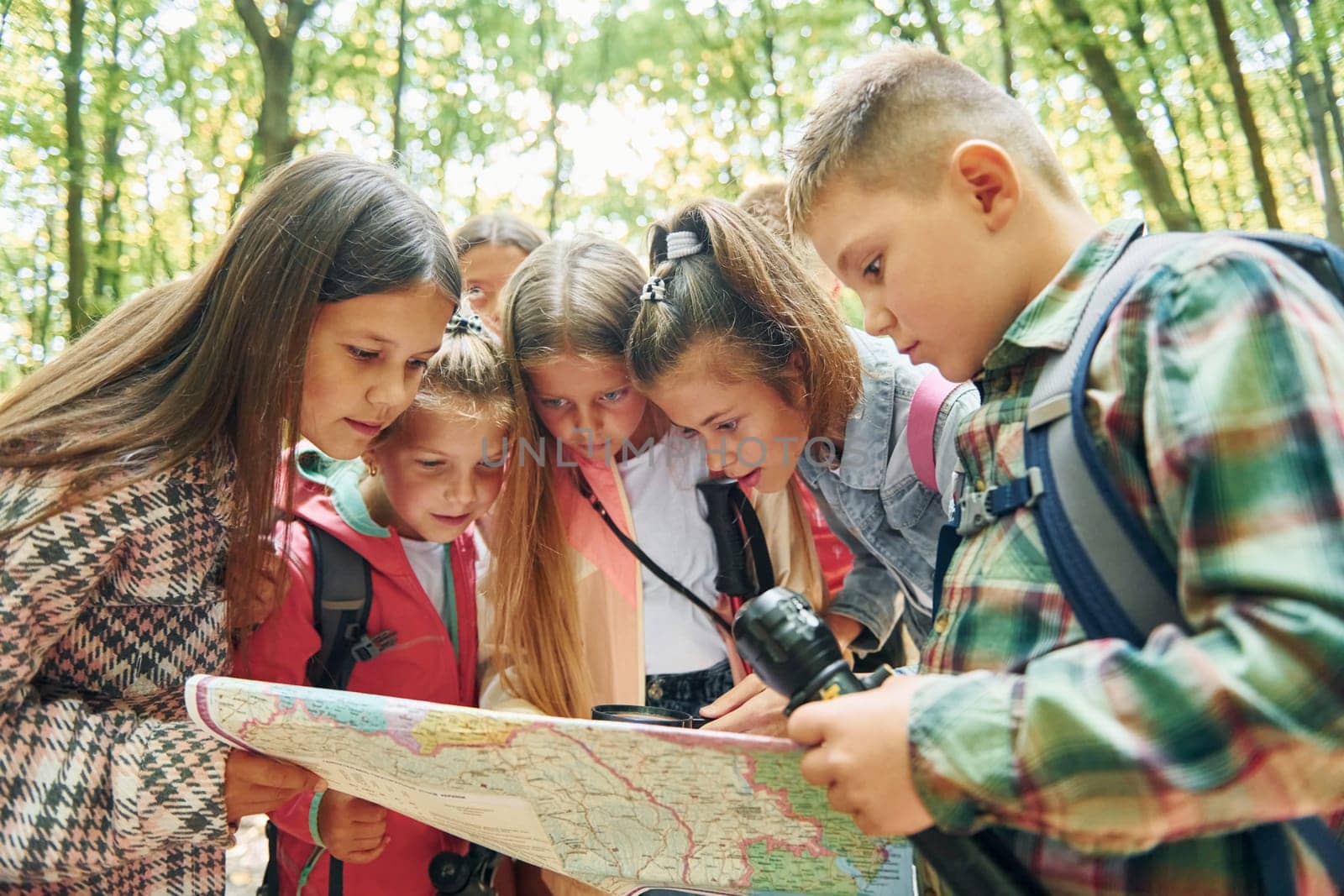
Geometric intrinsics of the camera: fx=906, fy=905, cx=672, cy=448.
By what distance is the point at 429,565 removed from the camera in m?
2.58

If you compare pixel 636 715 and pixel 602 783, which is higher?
pixel 602 783

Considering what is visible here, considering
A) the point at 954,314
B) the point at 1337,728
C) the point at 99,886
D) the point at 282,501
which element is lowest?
the point at 99,886

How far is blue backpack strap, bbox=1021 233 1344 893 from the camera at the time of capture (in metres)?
0.98

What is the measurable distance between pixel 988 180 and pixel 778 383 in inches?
39.7

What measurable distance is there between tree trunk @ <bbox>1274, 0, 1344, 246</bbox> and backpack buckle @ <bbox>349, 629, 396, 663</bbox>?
5.00m

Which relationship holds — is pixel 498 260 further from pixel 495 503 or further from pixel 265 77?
pixel 265 77

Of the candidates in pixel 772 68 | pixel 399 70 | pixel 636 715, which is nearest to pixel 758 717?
pixel 636 715

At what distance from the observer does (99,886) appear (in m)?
1.53

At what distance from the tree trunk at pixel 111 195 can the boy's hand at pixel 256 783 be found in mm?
4766

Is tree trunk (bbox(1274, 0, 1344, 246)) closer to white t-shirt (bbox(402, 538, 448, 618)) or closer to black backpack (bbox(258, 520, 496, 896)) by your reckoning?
white t-shirt (bbox(402, 538, 448, 618))

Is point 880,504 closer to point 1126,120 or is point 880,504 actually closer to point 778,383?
point 778,383

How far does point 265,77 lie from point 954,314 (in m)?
6.28

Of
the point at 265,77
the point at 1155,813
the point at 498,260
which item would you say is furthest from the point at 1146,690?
the point at 265,77

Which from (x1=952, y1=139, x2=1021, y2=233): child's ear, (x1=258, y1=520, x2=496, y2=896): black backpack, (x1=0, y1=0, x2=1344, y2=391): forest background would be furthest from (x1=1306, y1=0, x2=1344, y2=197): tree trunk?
(x1=258, y1=520, x2=496, y2=896): black backpack
